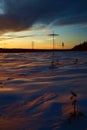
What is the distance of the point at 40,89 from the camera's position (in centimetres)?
736

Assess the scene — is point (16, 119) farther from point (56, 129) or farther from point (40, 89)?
point (40, 89)

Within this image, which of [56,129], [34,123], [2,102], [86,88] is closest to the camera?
[56,129]

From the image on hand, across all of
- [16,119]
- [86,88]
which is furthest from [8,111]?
[86,88]

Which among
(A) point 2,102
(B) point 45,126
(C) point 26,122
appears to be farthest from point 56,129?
(A) point 2,102

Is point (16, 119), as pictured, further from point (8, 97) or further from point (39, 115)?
point (8, 97)

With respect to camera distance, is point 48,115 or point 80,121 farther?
point 48,115

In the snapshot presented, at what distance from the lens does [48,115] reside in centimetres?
486

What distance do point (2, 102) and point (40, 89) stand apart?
157 centimetres

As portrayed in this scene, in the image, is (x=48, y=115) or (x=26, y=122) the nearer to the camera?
(x=26, y=122)

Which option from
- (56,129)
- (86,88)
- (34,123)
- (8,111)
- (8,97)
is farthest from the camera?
(86,88)

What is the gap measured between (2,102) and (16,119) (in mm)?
1372

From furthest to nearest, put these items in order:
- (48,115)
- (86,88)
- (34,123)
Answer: (86,88) → (48,115) → (34,123)

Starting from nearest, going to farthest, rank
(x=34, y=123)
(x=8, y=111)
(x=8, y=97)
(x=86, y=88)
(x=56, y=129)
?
(x=56, y=129), (x=34, y=123), (x=8, y=111), (x=8, y=97), (x=86, y=88)

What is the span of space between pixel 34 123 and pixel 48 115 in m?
0.44
